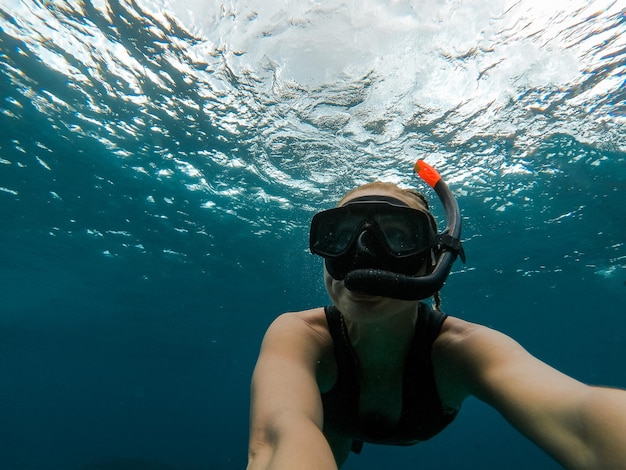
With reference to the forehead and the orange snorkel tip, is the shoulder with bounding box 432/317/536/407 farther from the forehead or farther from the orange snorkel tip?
the orange snorkel tip

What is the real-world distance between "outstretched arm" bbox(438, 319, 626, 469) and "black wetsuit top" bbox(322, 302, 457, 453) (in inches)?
12.9

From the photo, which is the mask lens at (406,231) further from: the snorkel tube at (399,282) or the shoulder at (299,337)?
the shoulder at (299,337)

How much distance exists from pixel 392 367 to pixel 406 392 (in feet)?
0.95

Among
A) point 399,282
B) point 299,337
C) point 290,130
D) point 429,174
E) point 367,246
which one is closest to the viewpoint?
point 399,282

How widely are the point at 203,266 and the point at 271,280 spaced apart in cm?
540

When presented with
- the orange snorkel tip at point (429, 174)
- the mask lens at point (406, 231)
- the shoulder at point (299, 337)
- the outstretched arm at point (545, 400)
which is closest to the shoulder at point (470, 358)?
the outstretched arm at point (545, 400)

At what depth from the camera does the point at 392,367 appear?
11.8 ft

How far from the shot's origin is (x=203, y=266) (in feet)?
84.8

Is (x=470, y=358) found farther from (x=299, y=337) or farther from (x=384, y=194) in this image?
(x=384, y=194)

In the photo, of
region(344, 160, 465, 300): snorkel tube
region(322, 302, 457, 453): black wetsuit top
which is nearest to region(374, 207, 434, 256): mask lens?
region(344, 160, 465, 300): snorkel tube

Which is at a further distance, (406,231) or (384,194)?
(384,194)

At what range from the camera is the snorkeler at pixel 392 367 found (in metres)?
1.96

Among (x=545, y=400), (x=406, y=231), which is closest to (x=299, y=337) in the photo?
(x=406, y=231)

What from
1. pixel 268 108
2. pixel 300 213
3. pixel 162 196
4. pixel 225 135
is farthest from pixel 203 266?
pixel 268 108
